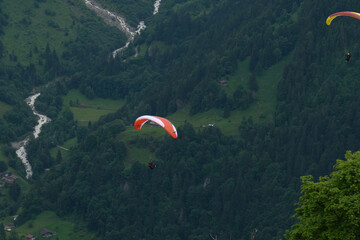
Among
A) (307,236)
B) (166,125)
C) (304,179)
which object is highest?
(166,125)

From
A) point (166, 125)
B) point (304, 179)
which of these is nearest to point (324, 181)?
point (304, 179)

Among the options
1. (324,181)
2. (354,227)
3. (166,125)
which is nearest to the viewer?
(354,227)

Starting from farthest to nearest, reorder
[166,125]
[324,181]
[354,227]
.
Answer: [166,125]
[324,181]
[354,227]

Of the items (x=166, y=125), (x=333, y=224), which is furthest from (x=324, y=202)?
(x=166, y=125)

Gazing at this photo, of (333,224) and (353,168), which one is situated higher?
(353,168)

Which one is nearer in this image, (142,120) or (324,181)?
(324,181)

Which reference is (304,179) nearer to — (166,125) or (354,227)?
(354,227)
